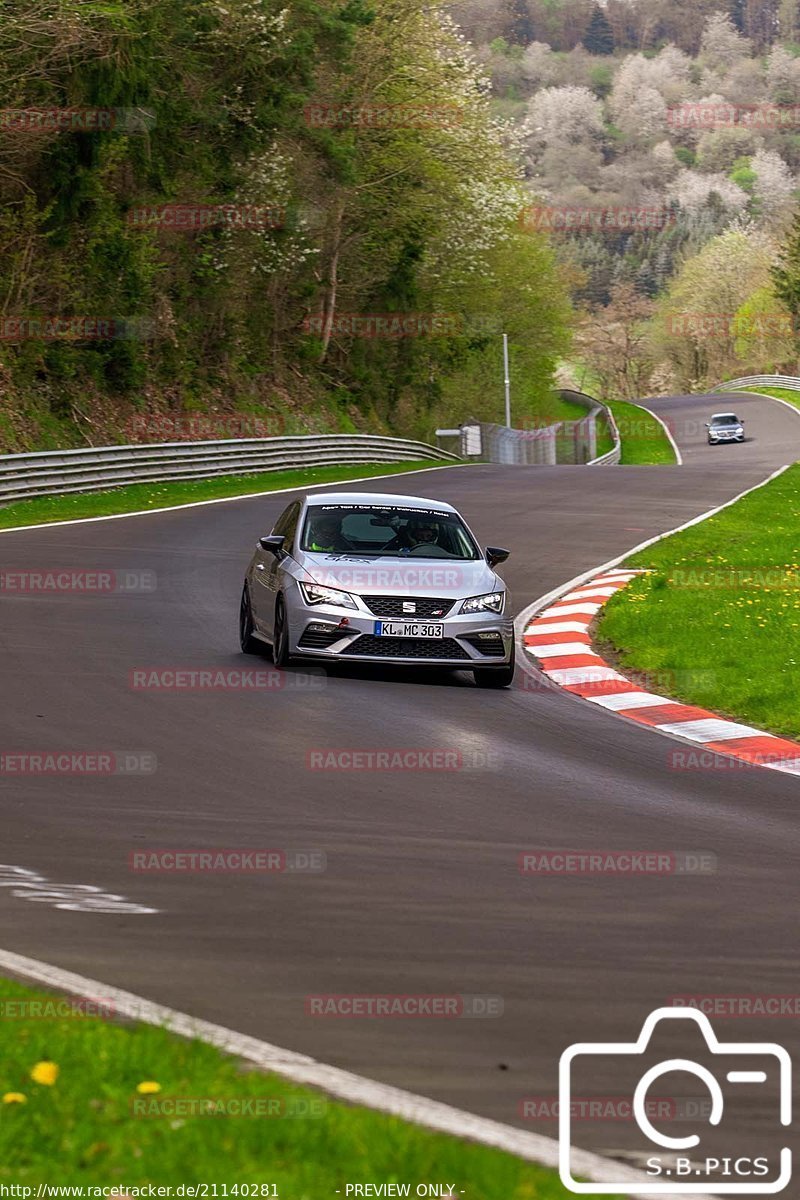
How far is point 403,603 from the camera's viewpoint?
552 inches

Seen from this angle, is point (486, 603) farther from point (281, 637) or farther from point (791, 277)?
point (791, 277)

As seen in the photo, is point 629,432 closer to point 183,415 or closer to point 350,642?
point 183,415

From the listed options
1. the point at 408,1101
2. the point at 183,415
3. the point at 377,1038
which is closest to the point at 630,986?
the point at 377,1038

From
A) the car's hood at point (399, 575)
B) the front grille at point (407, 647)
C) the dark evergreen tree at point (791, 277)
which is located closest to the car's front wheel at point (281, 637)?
the car's hood at point (399, 575)

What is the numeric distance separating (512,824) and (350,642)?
5.33 meters

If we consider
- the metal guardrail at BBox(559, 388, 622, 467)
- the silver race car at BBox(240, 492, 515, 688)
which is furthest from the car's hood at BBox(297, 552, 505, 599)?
the metal guardrail at BBox(559, 388, 622, 467)

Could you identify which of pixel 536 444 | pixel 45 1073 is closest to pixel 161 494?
pixel 45 1073

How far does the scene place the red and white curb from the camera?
11.7 meters

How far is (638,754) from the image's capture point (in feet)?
36.7

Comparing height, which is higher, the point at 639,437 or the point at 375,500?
the point at 375,500

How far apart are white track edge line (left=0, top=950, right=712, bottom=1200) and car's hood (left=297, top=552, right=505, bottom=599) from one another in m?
8.61

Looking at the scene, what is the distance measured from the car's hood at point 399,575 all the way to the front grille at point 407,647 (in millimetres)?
396

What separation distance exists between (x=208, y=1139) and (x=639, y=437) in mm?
82822

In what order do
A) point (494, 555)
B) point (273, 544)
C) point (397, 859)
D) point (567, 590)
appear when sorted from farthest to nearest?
1. point (567, 590)
2. point (494, 555)
3. point (273, 544)
4. point (397, 859)
